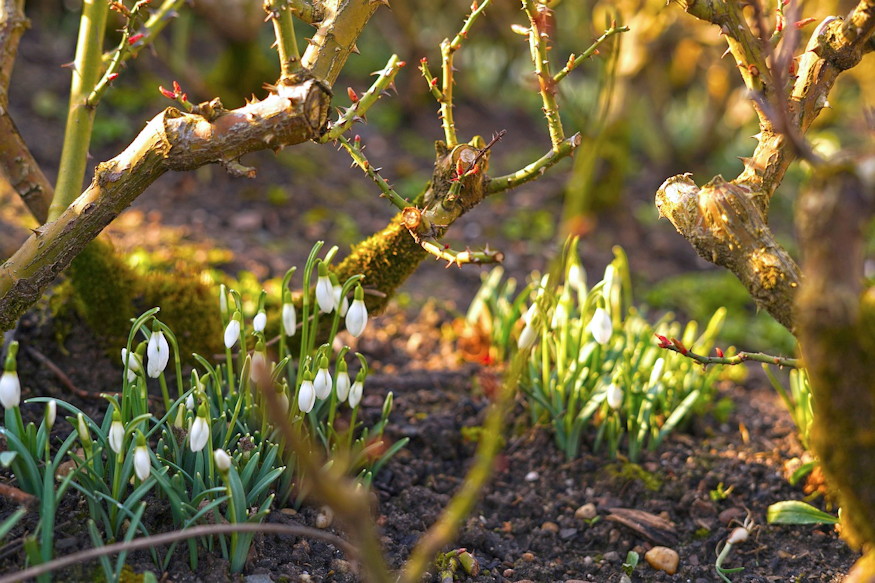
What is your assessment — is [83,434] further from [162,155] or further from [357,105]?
[357,105]

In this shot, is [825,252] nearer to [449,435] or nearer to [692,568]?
[692,568]

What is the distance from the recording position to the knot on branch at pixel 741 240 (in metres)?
1.84

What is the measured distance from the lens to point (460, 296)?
13.9 feet

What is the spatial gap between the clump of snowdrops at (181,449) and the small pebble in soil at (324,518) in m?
0.11

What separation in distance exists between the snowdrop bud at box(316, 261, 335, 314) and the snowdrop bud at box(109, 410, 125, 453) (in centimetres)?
62

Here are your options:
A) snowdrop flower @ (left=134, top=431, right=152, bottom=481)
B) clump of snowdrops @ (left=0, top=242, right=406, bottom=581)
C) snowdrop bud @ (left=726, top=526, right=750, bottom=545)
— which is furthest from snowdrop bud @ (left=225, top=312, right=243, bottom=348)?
snowdrop bud @ (left=726, top=526, right=750, bottom=545)

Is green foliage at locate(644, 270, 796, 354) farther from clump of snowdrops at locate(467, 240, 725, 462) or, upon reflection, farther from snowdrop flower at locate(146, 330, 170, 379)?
snowdrop flower at locate(146, 330, 170, 379)

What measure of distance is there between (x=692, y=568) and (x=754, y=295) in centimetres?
90

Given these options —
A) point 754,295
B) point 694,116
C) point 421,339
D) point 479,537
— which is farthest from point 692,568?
point 694,116

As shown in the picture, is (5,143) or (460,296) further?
(460,296)

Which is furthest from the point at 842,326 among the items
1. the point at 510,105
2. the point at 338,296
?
the point at 510,105

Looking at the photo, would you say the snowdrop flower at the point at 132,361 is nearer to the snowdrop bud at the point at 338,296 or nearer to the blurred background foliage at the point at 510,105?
the snowdrop bud at the point at 338,296

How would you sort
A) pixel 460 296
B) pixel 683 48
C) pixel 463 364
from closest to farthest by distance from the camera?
pixel 463 364 → pixel 460 296 → pixel 683 48

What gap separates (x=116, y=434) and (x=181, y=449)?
0.89 feet
